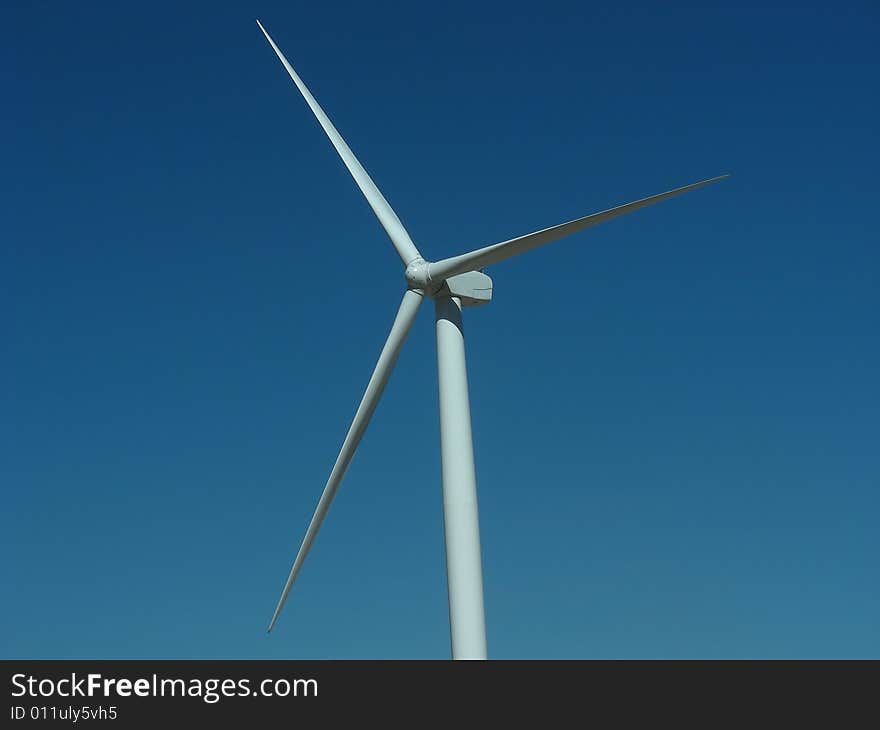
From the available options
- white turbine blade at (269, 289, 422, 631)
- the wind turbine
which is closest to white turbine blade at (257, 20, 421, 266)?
the wind turbine

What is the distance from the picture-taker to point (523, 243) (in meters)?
25.0

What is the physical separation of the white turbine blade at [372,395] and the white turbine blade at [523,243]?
2.93ft

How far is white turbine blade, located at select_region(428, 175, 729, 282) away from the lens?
23.6 m

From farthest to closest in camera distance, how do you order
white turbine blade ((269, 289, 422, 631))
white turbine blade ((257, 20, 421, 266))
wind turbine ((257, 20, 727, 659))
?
white turbine blade ((257, 20, 421, 266)) < white turbine blade ((269, 289, 422, 631)) < wind turbine ((257, 20, 727, 659))

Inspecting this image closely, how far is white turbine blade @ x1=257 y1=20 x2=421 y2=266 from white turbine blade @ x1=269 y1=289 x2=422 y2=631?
1.50 m

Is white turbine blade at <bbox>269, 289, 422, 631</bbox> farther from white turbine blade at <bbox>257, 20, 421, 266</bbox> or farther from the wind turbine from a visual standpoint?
white turbine blade at <bbox>257, 20, 421, 266</bbox>

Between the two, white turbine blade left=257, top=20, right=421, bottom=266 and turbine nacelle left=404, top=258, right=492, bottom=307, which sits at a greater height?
white turbine blade left=257, top=20, right=421, bottom=266

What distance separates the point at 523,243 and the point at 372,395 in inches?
181
